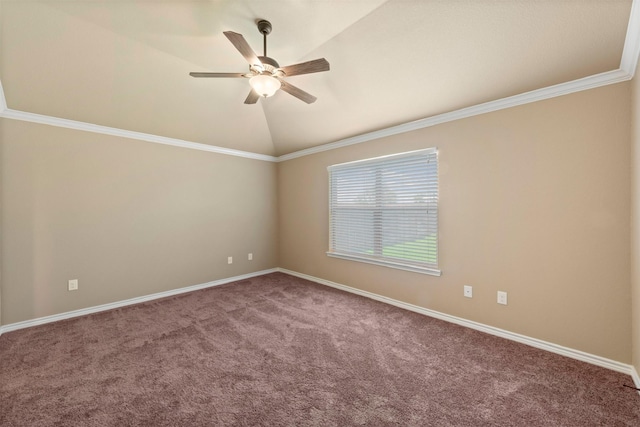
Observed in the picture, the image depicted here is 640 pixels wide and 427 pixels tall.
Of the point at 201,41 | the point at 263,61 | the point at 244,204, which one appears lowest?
the point at 244,204

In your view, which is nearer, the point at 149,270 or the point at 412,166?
the point at 412,166

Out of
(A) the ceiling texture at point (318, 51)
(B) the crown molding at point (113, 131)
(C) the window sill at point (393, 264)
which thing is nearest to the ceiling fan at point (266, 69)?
(A) the ceiling texture at point (318, 51)

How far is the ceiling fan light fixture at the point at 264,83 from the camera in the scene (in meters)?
2.09

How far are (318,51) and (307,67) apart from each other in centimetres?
84

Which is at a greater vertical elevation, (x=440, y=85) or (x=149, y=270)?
(x=440, y=85)

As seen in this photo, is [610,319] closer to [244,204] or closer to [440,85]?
[440,85]

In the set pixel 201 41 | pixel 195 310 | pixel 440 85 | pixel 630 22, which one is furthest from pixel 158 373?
pixel 630 22

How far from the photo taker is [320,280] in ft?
14.7

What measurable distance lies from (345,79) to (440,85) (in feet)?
3.32

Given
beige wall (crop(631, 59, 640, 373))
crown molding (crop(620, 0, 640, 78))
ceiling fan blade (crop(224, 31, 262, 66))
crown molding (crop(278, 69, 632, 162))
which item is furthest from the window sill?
ceiling fan blade (crop(224, 31, 262, 66))

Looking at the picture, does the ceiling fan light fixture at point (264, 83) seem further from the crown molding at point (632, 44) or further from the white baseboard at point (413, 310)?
the white baseboard at point (413, 310)

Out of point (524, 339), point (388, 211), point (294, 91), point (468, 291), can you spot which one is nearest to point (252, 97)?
point (294, 91)

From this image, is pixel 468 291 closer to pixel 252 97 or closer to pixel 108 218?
pixel 252 97

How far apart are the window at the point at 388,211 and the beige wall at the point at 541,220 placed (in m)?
0.16
